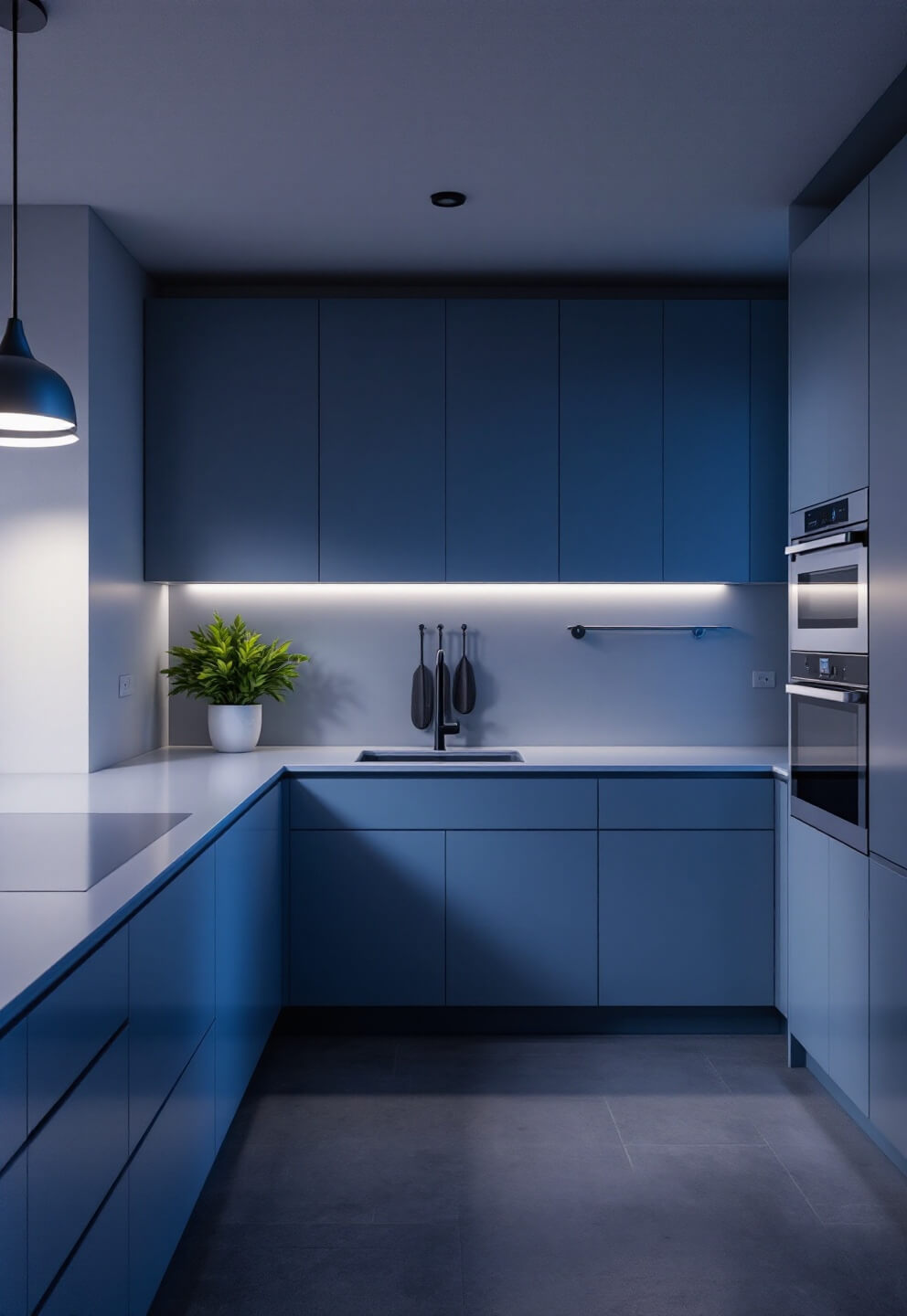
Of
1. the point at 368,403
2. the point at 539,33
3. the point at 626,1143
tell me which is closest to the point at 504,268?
the point at 368,403

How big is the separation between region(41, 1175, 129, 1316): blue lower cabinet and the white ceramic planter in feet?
7.26

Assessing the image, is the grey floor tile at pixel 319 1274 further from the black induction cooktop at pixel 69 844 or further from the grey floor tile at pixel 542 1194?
the black induction cooktop at pixel 69 844

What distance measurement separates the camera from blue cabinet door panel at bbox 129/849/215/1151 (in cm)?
182

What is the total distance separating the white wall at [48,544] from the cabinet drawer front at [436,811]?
744 millimetres

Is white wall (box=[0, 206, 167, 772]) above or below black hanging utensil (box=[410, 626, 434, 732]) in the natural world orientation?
above

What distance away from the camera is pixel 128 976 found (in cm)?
178

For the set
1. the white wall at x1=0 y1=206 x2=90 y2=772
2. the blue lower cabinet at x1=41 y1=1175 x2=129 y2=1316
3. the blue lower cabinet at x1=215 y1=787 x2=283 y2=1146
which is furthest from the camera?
the white wall at x1=0 y1=206 x2=90 y2=772

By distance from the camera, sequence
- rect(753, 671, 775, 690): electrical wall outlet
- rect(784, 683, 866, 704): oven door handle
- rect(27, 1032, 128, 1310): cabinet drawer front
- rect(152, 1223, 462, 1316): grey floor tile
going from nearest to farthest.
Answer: rect(27, 1032, 128, 1310): cabinet drawer front
rect(152, 1223, 462, 1316): grey floor tile
rect(784, 683, 866, 704): oven door handle
rect(753, 671, 775, 690): electrical wall outlet

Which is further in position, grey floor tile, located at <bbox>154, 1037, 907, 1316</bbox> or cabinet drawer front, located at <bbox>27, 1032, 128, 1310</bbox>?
grey floor tile, located at <bbox>154, 1037, 907, 1316</bbox>

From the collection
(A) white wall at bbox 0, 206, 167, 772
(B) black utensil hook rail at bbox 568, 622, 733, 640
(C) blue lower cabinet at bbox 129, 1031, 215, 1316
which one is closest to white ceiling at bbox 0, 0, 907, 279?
(A) white wall at bbox 0, 206, 167, 772

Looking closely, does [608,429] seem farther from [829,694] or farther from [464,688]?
[829,694]

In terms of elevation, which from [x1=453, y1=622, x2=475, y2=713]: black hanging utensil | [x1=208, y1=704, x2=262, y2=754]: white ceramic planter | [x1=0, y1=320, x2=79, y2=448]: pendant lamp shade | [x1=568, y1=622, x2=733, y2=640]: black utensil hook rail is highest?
[x1=0, y1=320, x2=79, y2=448]: pendant lamp shade

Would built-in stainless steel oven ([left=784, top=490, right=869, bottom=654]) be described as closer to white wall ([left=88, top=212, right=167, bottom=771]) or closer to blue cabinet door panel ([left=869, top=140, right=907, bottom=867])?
blue cabinet door panel ([left=869, top=140, right=907, bottom=867])

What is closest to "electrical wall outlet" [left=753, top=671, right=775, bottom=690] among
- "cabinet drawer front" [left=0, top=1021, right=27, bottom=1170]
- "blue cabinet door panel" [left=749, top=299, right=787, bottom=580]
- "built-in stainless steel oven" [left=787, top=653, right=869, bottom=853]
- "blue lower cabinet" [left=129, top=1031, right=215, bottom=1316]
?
"blue cabinet door panel" [left=749, top=299, right=787, bottom=580]
